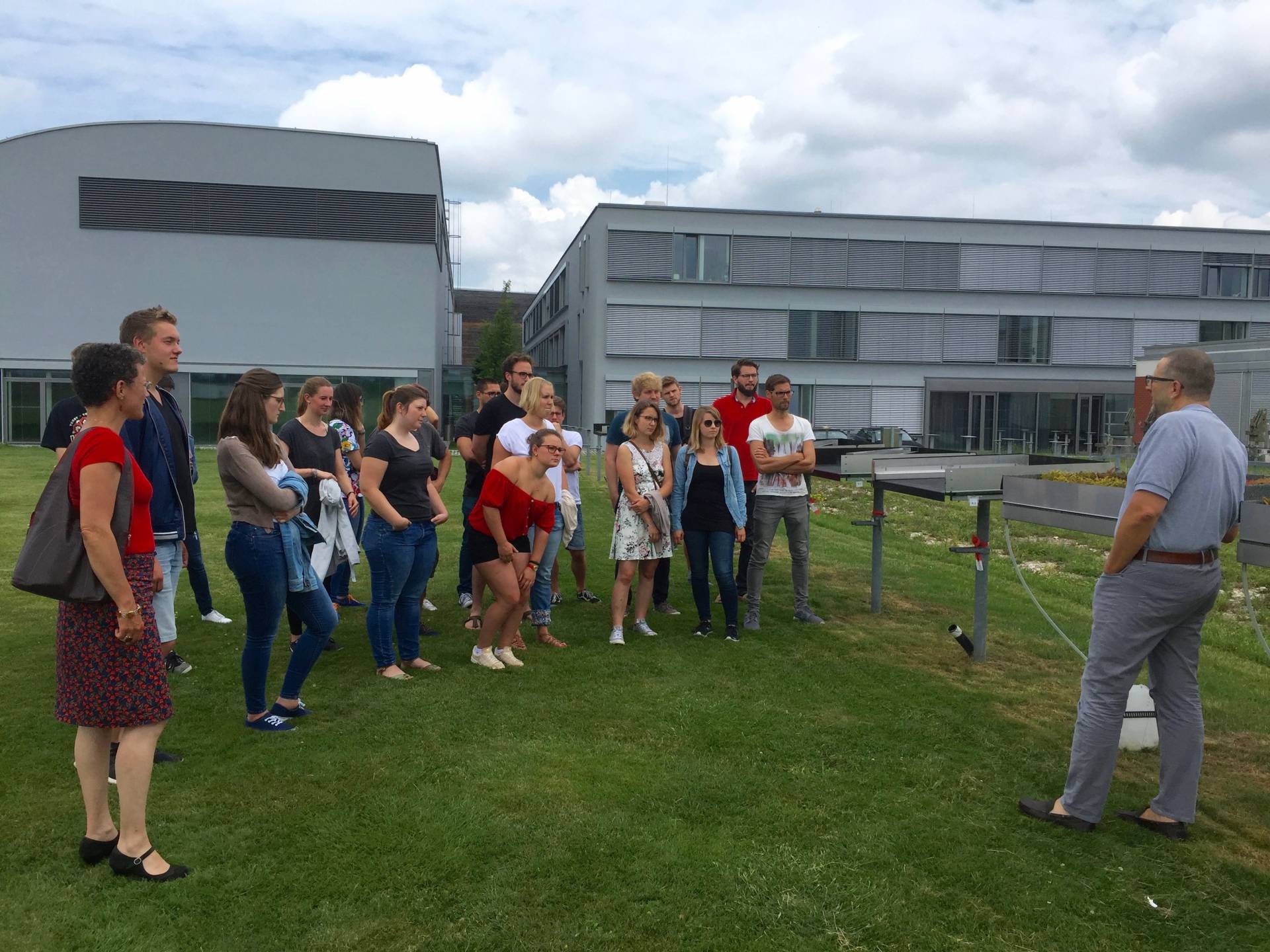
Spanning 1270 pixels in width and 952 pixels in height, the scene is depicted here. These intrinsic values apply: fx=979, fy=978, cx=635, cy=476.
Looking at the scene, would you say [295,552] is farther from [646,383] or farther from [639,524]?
[646,383]

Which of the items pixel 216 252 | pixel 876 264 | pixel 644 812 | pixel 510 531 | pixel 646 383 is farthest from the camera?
pixel 876 264

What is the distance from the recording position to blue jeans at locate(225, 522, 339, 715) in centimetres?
472

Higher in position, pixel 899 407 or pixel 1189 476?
pixel 899 407

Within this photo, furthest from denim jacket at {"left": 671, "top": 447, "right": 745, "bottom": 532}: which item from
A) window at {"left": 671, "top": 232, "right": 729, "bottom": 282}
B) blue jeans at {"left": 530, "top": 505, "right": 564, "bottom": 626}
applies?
window at {"left": 671, "top": 232, "right": 729, "bottom": 282}

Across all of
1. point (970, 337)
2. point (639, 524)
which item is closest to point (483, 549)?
point (639, 524)

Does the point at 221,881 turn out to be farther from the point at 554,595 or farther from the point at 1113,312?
the point at 1113,312

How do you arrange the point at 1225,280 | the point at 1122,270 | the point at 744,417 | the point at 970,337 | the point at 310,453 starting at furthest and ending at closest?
1. the point at 1225,280
2. the point at 1122,270
3. the point at 970,337
4. the point at 744,417
5. the point at 310,453

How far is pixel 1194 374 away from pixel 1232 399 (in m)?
29.4

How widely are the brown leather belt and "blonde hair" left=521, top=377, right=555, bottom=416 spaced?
395cm

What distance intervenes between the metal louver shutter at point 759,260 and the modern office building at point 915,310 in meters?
0.06

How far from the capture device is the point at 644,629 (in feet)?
24.6

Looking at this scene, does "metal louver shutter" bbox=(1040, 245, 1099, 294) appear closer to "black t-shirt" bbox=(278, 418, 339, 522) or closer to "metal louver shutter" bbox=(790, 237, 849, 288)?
"metal louver shutter" bbox=(790, 237, 849, 288)

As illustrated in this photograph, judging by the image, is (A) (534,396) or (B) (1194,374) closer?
(B) (1194,374)

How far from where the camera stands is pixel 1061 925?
3.39 metres
